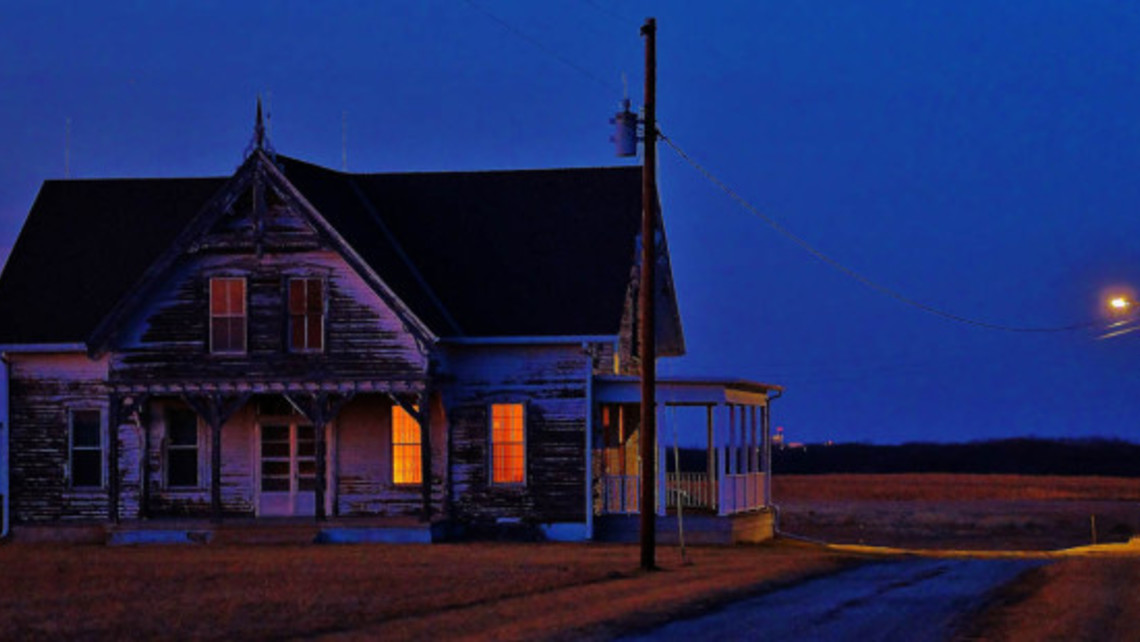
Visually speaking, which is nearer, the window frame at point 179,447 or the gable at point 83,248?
the window frame at point 179,447

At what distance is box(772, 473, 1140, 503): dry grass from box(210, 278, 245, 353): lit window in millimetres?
40264

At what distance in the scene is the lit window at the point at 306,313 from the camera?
36344 mm

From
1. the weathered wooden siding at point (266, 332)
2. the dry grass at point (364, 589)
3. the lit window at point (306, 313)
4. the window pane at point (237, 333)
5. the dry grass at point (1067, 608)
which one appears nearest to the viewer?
the dry grass at point (1067, 608)

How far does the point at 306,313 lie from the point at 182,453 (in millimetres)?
4390

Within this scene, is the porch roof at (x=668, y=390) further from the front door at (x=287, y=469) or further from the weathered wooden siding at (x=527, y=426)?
the front door at (x=287, y=469)

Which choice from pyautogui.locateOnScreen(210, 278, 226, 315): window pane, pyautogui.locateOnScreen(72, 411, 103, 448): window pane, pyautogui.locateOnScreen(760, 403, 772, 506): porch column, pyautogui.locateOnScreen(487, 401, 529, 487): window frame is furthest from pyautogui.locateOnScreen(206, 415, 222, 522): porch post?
pyautogui.locateOnScreen(760, 403, 772, 506): porch column

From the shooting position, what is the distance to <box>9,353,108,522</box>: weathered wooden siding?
124 feet

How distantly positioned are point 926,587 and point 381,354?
14.0 meters

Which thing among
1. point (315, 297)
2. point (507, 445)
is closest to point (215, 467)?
point (315, 297)

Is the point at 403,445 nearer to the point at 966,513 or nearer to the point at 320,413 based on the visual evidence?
the point at 320,413

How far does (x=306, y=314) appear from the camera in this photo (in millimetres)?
36438

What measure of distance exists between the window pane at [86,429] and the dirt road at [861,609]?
17.1m

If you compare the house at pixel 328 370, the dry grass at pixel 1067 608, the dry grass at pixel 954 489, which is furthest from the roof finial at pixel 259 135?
the dry grass at pixel 954 489

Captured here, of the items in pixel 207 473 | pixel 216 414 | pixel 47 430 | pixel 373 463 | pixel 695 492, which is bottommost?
pixel 695 492
